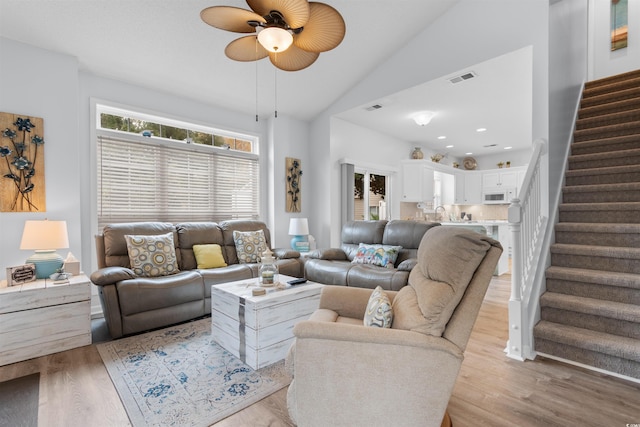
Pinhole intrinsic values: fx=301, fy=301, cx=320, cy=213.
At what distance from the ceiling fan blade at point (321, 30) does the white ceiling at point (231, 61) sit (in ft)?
4.38

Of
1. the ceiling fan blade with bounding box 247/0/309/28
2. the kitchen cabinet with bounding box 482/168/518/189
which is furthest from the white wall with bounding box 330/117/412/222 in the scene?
the ceiling fan blade with bounding box 247/0/309/28

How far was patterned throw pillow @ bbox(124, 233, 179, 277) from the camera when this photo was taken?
324 centimetres

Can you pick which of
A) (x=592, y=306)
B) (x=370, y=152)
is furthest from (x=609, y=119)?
(x=370, y=152)

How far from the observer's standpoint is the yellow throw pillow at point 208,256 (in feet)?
12.3

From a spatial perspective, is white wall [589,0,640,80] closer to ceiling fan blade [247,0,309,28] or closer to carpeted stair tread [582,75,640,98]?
carpeted stair tread [582,75,640,98]

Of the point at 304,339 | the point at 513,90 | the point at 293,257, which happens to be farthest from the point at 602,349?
the point at 513,90

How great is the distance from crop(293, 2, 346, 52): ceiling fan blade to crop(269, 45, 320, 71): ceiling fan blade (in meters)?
0.13

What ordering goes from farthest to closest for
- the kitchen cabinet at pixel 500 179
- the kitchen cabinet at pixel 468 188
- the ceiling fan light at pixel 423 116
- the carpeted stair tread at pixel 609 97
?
the kitchen cabinet at pixel 468 188, the kitchen cabinet at pixel 500 179, the ceiling fan light at pixel 423 116, the carpeted stair tread at pixel 609 97

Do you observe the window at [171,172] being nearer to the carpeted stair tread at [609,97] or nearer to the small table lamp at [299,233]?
→ the small table lamp at [299,233]

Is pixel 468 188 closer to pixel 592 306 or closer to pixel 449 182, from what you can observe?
pixel 449 182

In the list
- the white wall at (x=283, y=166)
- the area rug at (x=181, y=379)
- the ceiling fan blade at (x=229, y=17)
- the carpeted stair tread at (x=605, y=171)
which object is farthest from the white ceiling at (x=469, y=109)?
the area rug at (x=181, y=379)

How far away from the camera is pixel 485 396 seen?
1.88 meters

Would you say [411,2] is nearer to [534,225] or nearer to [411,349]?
[534,225]

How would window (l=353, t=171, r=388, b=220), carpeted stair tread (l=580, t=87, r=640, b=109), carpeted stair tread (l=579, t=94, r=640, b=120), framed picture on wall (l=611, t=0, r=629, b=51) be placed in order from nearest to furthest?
1. carpeted stair tread (l=579, t=94, r=640, b=120)
2. carpeted stair tread (l=580, t=87, r=640, b=109)
3. framed picture on wall (l=611, t=0, r=629, b=51)
4. window (l=353, t=171, r=388, b=220)
